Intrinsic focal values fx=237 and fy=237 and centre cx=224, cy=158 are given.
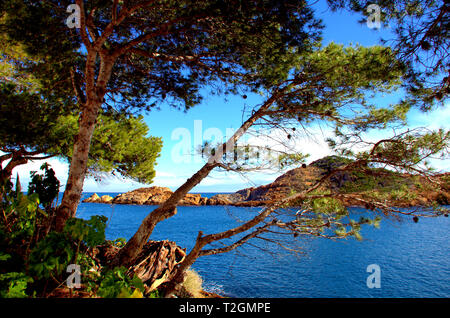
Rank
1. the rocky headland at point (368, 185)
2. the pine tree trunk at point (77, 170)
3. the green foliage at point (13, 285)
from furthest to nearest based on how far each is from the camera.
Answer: the pine tree trunk at point (77, 170), the rocky headland at point (368, 185), the green foliage at point (13, 285)

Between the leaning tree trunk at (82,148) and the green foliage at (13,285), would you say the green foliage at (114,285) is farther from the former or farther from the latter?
the leaning tree trunk at (82,148)

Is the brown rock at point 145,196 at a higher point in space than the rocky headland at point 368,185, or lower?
lower

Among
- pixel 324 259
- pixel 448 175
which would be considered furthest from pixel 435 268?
pixel 448 175

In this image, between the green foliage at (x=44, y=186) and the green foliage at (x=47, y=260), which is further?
the green foliage at (x=44, y=186)

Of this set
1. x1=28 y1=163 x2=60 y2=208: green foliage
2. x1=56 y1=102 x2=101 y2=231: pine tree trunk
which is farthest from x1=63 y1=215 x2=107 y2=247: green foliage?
x1=28 y1=163 x2=60 y2=208: green foliage

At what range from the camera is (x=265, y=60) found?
4371mm

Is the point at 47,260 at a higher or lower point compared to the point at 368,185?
lower

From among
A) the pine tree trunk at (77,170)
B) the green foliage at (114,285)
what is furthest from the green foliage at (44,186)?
the green foliage at (114,285)

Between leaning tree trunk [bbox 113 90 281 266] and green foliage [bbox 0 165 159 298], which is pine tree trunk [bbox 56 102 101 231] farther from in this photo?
leaning tree trunk [bbox 113 90 281 266]

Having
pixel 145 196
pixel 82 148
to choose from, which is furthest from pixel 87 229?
pixel 145 196

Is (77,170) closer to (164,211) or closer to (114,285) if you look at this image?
(164,211)

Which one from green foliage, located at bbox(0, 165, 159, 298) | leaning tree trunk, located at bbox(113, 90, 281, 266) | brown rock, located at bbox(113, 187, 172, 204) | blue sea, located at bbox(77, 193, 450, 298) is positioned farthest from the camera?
brown rock, located at bbox(113, 187, 172, 204)

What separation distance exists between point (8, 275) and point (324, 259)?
811 inches
